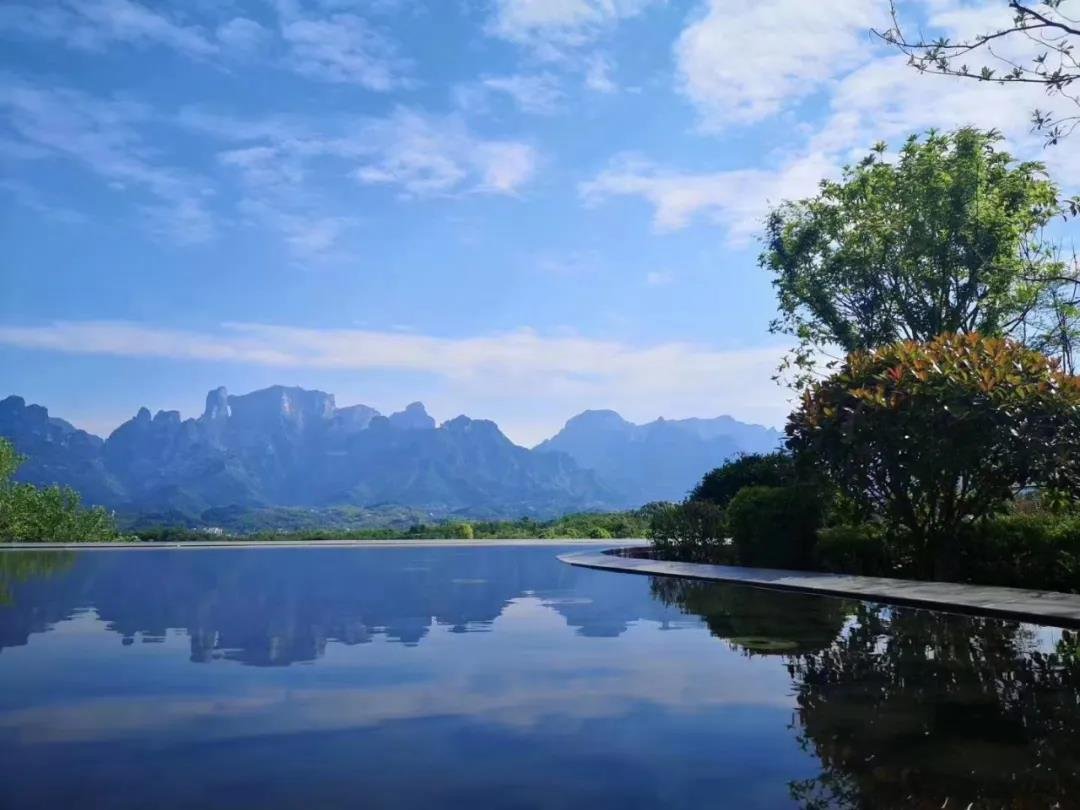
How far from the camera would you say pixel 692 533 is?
20.3m

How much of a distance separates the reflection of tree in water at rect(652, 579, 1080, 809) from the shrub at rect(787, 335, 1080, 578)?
3269 mm

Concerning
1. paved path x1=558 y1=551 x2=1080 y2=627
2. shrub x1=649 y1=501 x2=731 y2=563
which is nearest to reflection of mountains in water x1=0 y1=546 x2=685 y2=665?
paved path x1=558 y1=551 x2=1080 y2=627

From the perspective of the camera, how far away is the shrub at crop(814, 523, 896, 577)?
15.6 meters

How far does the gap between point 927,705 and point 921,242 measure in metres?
17.4

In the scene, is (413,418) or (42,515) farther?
(413,418)

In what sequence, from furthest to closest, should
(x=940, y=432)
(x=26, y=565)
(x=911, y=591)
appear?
1. (x=26, y=565)
2. (x=940, y=432)
3. (x=911, y=591)

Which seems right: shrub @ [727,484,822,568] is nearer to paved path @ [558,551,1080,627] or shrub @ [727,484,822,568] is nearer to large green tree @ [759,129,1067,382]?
paved path @ [558,551,1080,627]

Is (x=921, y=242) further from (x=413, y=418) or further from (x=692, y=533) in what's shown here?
(x=413, y=418)

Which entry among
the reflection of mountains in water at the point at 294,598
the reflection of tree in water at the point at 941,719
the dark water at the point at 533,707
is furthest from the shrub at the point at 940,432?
the reflection of tree in water at the point at 941,719

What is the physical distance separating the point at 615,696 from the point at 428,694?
1358 mm

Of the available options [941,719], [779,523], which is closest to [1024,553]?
[779,523]

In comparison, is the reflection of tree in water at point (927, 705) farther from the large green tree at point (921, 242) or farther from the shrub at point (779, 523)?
the large green tree at point (921, 242)

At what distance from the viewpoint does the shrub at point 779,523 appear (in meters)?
16.7

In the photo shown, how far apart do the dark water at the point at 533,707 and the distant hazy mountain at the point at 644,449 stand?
147m
